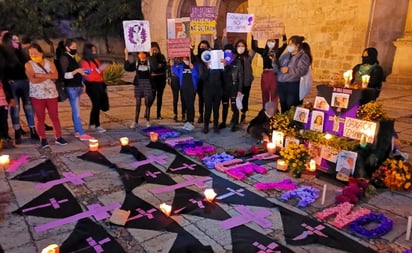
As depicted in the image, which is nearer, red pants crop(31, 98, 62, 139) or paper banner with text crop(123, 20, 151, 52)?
red pants crop(31, 98, 62, 139)

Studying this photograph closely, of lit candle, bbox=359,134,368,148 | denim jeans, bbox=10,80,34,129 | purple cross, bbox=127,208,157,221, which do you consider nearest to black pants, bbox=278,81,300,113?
lit candle, bbox=359,134,368,148

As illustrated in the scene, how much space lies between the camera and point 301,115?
16.8 feet

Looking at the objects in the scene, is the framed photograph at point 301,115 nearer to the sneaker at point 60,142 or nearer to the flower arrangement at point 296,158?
the flower arrangement at point 296,158

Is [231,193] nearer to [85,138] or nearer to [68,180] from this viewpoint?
[68,180]

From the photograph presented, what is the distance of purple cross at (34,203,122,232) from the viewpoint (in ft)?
10.6

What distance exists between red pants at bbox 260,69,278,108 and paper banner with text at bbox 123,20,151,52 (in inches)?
97.5

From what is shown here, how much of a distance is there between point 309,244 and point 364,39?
9830mm

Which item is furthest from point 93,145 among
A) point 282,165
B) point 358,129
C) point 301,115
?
point 358,129

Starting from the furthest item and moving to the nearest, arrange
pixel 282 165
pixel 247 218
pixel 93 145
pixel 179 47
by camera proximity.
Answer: pixel 179 47 → pixel 93 145 → pixel 282 165 → pixel 247 218

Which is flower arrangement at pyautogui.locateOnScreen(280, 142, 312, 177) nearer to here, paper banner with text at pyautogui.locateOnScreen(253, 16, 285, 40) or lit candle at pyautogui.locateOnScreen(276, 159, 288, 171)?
lit candle at pyautogui.locateOnScreen(276, 159, 288, 171)

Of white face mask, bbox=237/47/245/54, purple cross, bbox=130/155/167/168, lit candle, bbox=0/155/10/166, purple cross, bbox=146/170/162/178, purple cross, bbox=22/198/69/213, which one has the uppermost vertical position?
white face mask, bbox=237/47/245/54

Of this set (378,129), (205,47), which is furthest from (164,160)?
(378,129)

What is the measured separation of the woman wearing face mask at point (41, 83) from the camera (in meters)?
5.09

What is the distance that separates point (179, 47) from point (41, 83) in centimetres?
275
